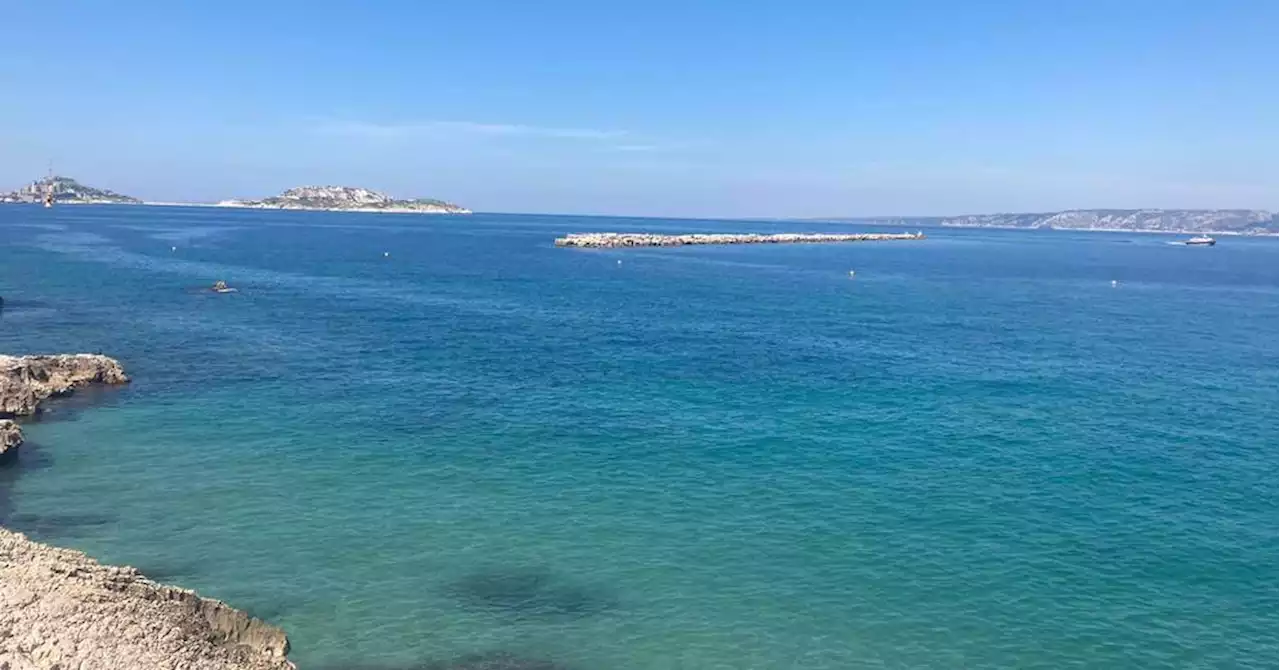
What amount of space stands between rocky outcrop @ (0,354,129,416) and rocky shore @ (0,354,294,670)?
23.3 meters

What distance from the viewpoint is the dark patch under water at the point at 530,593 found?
27.3 m

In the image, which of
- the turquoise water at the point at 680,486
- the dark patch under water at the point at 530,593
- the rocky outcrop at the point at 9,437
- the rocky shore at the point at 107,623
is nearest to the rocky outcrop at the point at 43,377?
the turquoise water at the point at 680,486

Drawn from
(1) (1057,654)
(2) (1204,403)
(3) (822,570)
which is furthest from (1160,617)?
(2) (1204,403)

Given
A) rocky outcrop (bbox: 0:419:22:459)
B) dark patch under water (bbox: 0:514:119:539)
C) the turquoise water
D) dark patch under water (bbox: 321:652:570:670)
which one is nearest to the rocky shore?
the turquoise water

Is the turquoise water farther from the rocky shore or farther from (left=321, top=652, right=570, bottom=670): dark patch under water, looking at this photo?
the rocky shore

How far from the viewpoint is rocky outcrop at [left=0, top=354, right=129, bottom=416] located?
45344mm

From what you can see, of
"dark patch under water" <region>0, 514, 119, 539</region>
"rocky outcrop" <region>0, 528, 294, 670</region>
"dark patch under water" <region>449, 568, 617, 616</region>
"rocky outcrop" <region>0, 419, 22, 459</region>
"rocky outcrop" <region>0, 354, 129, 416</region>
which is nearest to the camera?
"rocky outcrop" <region>0, 528, 294, 670</region>

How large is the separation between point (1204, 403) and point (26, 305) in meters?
95.4

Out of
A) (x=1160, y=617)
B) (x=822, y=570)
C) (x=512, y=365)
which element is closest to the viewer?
(x=1160, y=617)

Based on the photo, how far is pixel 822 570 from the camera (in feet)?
99.7

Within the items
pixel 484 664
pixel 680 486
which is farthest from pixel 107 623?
pixel 680 486

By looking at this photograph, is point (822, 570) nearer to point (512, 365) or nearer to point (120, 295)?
point (512, 365)

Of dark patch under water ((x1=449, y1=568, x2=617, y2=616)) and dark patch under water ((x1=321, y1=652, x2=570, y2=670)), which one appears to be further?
dark patch under water ((x1=449, y1=568, x2=617, y2=616))

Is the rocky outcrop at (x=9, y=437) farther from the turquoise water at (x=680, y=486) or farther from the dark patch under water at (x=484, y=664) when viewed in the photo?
the dark patch under water at (x=484, y=664)
